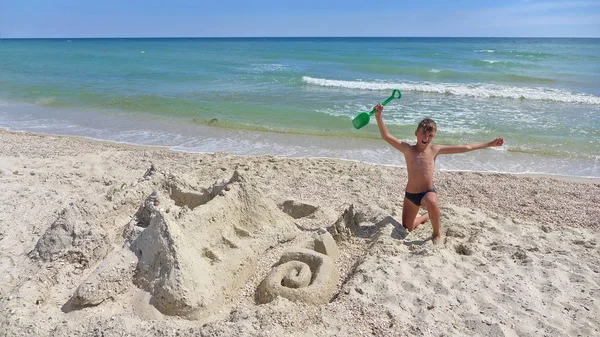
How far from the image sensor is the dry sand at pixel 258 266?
9.13 ft

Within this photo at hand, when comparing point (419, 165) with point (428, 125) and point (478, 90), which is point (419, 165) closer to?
point (428, 125)

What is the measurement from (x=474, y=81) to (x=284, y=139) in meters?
12.9

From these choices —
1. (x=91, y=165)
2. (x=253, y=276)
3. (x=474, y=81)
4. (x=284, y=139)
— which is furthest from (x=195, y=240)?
(x=474, y=81)

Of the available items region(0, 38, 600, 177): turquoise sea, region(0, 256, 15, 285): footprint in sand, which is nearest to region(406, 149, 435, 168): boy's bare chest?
region(0, 38, 600, 177): turquoise sea

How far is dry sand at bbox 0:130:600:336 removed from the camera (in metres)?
2.78

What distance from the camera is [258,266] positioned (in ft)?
11.3

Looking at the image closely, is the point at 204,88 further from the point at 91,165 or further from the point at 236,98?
the point at 91,165

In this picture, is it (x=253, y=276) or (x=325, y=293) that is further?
(x=253, y=276)

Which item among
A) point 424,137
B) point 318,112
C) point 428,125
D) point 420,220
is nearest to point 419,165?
point 424,137

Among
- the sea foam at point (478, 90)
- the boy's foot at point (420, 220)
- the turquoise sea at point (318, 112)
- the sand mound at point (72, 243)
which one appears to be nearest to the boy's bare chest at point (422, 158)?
the boy's foot at point (420, 220)

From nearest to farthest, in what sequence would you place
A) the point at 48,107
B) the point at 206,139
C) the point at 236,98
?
the point at 206,139 < the point at 48,107 < the point at 236,98

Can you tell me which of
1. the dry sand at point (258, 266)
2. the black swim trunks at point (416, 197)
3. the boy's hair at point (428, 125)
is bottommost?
the dry sand at point (258, 266)

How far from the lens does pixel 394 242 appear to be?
3801 mm

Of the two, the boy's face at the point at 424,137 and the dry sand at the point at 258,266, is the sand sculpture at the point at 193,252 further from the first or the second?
the boy's face at the point at 424,137
